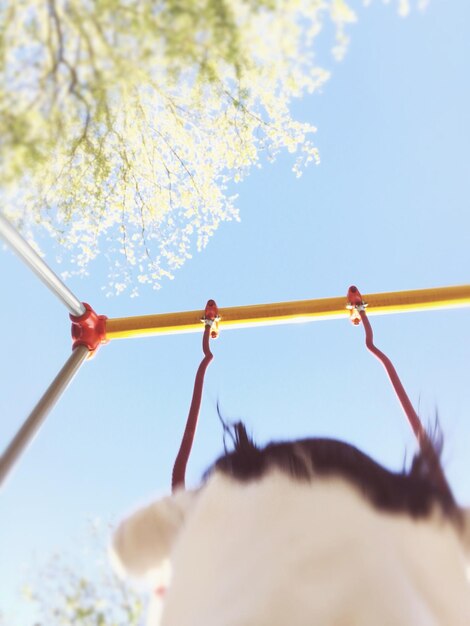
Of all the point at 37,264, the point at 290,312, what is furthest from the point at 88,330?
the point at 290,312

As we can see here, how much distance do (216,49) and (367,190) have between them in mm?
562

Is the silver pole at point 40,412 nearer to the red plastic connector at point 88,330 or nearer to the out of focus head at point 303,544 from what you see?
the red plastic connector at point 88,330

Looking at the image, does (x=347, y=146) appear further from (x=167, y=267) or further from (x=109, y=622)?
(x=109, y=622)

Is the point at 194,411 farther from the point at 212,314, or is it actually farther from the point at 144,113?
the point at 144,113

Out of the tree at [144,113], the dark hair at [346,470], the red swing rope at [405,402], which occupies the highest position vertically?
the tree at [144,113]

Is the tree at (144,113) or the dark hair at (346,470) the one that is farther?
the tree at (144,113)

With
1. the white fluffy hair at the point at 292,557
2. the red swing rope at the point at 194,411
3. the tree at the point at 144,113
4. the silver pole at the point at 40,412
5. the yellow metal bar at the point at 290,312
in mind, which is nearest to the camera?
the white fluffy hair at the point at 292,557

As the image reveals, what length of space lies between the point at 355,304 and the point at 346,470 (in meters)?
0.50

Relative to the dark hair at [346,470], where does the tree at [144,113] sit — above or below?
above

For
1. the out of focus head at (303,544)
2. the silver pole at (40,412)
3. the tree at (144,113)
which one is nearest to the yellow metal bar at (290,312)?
the silver pole at (40,412)

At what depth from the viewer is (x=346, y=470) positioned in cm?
37

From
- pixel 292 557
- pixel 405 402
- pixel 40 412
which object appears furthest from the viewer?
pixel 40 412

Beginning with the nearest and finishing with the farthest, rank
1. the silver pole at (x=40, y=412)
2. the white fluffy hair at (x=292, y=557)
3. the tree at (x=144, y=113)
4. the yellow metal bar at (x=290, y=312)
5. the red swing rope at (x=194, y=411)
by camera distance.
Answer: the white fluffy hair at (x=292, y=557)
the red swing rope at (x=194, y=411)
the silver pole at (x=40, y=412)
the tree at (x=144, y=113)
the yellow metal bar at (x=290, y=312)

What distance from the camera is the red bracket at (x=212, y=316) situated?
850 millimetres
